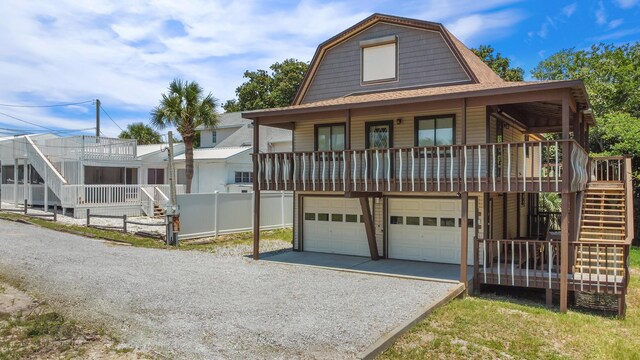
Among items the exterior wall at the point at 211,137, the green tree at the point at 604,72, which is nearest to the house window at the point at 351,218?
the green tree at the point at 604,72

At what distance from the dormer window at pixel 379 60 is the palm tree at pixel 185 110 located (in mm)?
9981

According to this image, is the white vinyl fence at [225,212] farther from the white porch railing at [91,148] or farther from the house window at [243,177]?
the white porch railing at [91,148]

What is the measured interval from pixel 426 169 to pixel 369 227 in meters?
3.06

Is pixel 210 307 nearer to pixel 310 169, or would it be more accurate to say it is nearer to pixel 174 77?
pixel 310 169

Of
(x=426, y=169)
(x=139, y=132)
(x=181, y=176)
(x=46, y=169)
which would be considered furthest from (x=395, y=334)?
(x=139, y=132)

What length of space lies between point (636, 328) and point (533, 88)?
5.25 metres

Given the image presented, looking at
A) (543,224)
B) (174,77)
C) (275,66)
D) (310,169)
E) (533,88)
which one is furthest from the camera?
(275,66)

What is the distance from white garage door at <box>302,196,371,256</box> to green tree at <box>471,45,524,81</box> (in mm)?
23909

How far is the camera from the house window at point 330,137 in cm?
1510

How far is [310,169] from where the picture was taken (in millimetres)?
13562

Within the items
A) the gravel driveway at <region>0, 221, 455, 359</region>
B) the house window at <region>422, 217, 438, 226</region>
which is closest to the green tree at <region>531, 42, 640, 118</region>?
the house window at <region>422, 217, 438, 226</region>

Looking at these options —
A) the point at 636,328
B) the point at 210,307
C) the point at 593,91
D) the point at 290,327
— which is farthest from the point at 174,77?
the point at 593,91

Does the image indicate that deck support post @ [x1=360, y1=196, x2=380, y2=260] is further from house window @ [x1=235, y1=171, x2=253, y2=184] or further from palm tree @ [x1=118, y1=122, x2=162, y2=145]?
palm tree @ [x1=118, y1=122, x2=162, y2=145]

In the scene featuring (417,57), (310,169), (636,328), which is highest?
(417,57)
